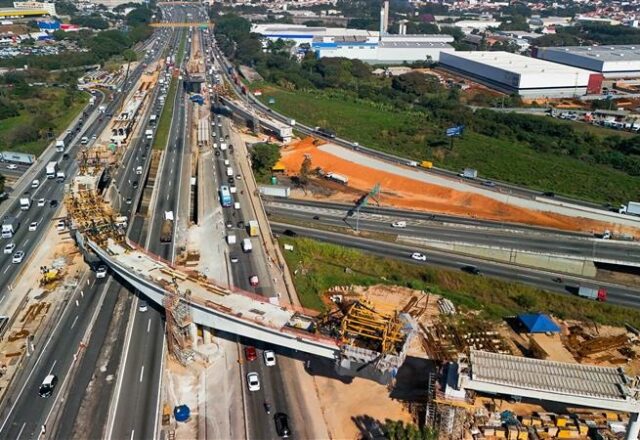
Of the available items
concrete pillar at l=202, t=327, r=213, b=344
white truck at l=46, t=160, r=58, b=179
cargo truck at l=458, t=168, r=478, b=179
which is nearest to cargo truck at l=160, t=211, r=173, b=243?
concrete pillar at l=202, t=327, r=213, b=344

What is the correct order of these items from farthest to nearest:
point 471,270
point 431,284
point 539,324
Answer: point 471,270 < point 431,284 < point 539,324

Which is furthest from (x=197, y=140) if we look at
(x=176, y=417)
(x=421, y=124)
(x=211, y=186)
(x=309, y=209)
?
(x=176, y=417)

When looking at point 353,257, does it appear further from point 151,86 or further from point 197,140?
point 151,86

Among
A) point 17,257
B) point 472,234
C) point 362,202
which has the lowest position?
point 472,234

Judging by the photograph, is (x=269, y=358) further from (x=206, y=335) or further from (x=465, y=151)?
(x=465, y=151)

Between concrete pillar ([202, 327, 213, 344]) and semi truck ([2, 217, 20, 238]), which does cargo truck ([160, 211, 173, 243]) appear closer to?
semi truck ([2, 217, 20, 238])

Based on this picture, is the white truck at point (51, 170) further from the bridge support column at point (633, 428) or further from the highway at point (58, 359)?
the bridge support column at point (633, 428)

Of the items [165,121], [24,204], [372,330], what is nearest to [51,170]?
[24,204]
